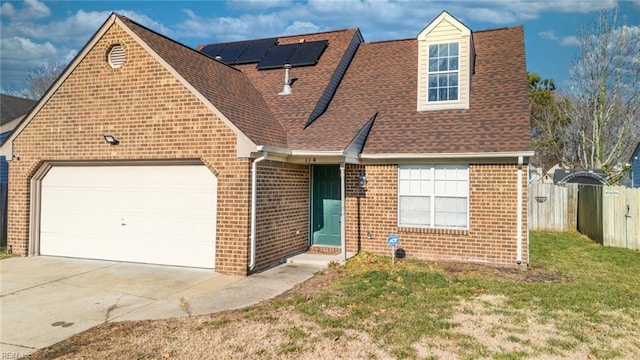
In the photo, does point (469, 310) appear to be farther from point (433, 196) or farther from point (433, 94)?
point (433, 94)

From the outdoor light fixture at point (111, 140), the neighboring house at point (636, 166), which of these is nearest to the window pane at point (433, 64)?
the outdoor light fixture at point (111, 140)

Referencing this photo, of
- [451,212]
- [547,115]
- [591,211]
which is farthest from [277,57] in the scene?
[547,115]

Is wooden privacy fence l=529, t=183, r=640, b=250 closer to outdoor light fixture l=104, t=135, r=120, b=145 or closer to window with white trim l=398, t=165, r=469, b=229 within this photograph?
window with white trim l=398, t=165, r=469, b=229

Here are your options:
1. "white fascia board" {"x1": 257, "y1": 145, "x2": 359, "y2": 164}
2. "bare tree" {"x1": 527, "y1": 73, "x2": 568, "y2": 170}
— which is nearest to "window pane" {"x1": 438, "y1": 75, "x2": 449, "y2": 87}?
"white fascia board" {"x1": 257, "y1": 145, "x2": 359, "y2": 164}

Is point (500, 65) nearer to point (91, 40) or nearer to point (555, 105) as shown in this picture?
point (91, 40)

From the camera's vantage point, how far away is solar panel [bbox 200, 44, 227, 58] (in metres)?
15.6

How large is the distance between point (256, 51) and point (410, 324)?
11686 mm

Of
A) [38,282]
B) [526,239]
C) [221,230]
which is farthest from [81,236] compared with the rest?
[526,239]

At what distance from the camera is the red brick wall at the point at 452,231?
9719 mm

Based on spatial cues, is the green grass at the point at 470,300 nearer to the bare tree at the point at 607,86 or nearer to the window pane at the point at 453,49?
the window pane at the point at 453,49

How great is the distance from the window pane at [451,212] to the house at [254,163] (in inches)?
1.3

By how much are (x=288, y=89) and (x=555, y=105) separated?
80.0 feet

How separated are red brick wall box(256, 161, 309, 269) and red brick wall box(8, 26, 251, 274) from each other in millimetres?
537

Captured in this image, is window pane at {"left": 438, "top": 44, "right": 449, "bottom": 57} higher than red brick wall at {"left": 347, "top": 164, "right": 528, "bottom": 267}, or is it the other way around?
window pane at {"left": 438, "top": 44, "right": 449, "bottom": 57}
